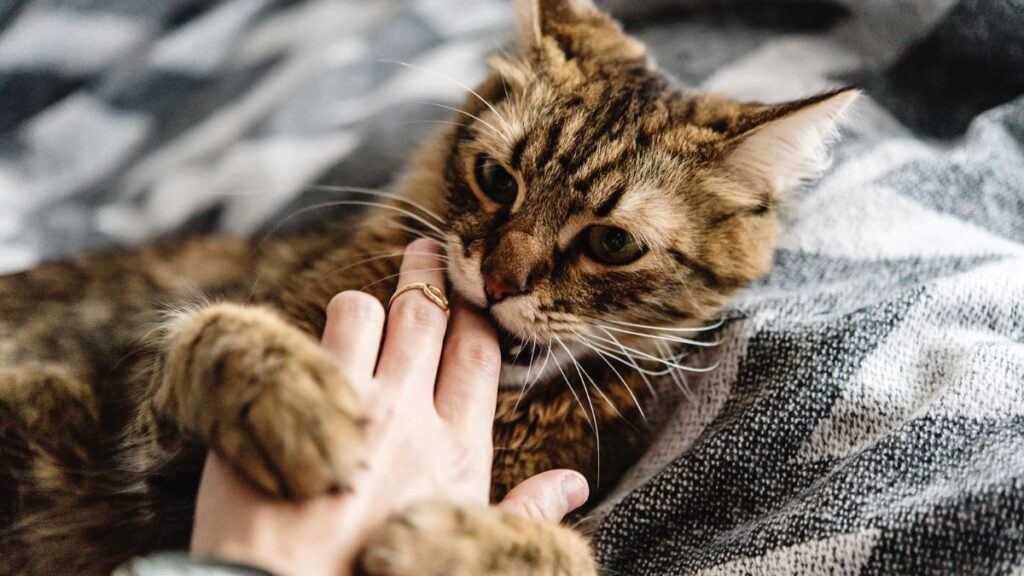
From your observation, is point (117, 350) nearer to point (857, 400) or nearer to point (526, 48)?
point (526, 48)

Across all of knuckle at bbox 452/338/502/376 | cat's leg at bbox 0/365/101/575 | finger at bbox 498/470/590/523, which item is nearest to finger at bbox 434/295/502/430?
knuckle at bbox 452/338/502/376

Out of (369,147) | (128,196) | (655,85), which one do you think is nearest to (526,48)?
(655,85)

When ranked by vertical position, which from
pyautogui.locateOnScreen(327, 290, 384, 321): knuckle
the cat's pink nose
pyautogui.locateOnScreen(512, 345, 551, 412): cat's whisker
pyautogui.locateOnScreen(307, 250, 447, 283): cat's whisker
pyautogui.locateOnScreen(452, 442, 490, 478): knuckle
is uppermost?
pyautogui.locateOnScreen(327, 290, 384, 321): knuckle

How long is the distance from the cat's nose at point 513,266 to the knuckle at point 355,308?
18 centimetres

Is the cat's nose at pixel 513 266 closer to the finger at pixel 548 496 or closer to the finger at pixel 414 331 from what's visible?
the finger at pixel 414 331

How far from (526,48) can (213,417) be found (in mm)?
879

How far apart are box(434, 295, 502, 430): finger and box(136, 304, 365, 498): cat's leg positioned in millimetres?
260

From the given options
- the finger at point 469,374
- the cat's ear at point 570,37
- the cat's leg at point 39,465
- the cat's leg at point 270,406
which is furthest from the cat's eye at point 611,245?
the cat's leg at point 39,465

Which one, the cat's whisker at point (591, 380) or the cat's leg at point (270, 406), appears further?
the cat's whisker at point (591, 380)

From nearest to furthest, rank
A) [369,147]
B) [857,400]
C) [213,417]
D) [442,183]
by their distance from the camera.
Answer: [213,417] < [857,400] < [442,183] < [369,147]

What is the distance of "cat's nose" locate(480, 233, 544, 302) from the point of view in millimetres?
1039

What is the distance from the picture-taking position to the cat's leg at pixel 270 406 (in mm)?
733

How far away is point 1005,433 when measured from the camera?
865 mm

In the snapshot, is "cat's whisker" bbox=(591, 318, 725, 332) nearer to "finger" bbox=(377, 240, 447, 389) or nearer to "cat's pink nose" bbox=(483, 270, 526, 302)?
"cat's pink nose" bbox=(483, 270, 526, 302)
